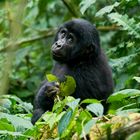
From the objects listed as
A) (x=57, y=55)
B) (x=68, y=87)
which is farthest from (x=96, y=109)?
(x=57, y=55)

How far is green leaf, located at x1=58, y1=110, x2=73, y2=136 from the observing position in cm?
321

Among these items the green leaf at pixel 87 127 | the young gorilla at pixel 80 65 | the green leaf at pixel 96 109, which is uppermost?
the green leaf at pixel 87 127

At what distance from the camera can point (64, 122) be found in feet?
10.7

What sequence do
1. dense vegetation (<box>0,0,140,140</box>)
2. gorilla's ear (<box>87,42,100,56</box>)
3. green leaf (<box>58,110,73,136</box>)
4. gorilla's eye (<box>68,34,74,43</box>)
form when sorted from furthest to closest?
gorilla's eye (<box>68,34,74,43</box>) < gorilla's ear (<box>87,42,100,56</box>) < green leaf (<box>58,110,73,136</box>) < dense vegetation (<box>0,0,140,140</box>)

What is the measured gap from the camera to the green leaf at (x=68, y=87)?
4.18m

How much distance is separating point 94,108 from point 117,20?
2.40m

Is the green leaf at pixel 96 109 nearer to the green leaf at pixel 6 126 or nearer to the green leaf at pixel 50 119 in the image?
the green leaf at pixel 50 119

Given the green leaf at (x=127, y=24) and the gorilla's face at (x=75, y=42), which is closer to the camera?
the gorilla's face at (x=75, y=42)

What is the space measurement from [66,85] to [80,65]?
0.96m

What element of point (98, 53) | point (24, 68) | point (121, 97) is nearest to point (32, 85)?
point (24, 68)

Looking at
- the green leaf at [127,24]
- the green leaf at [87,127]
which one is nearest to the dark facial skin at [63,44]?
the green leaf at [127,24]

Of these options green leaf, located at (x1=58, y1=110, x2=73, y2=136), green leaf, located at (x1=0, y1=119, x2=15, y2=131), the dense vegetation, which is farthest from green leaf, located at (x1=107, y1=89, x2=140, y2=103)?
green leaf, located at (x1=0, y1=119, x2=15, y2=131)

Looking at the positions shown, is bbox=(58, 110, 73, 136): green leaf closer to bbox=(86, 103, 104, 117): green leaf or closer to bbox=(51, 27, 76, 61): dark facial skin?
bbox=(86, 103, 104, 117): green leaf

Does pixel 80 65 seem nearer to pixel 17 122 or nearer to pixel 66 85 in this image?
pixel 66 85
